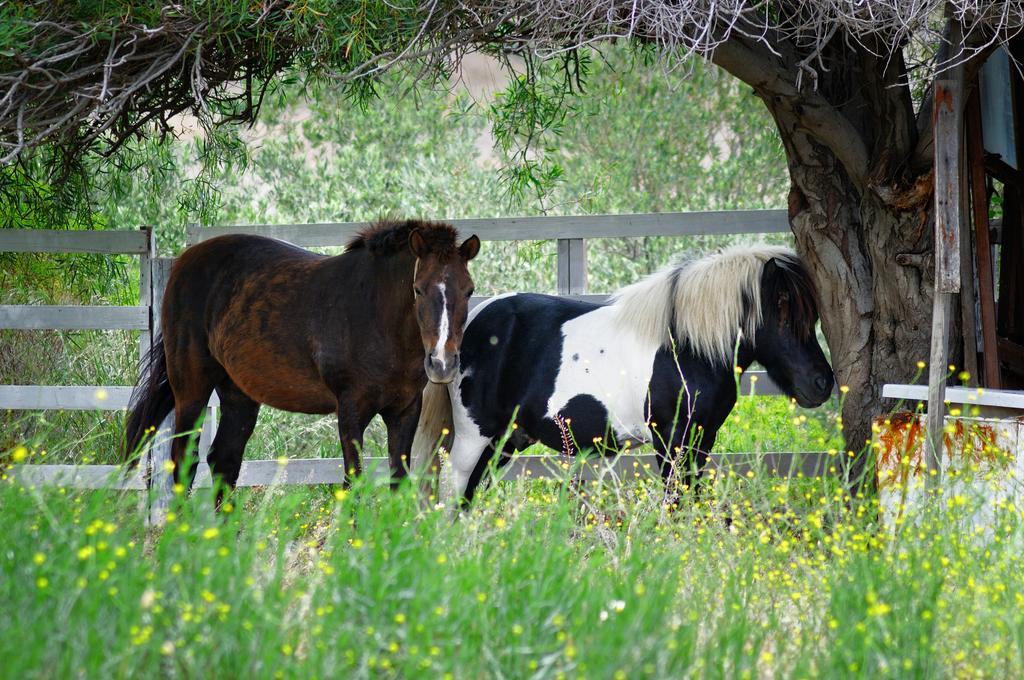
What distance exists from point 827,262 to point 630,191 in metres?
8.74

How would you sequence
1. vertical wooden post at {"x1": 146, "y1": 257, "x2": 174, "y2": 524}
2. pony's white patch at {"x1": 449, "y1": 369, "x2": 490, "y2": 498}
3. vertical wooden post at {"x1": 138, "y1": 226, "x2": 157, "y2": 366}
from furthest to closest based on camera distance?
vertical wooden post at {"x1": 138, "y1": 226, "x2": 157, "y2": 366}
vertical wooden post at {"x1": 146, "y1": 257, "x2": 174, "y2": 524}
pony's white patch at {"x1": 449, "y1": 369, "x2": 490, "y2": 498}

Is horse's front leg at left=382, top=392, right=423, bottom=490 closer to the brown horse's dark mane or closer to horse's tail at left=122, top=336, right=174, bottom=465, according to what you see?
the brown horse's dark mane

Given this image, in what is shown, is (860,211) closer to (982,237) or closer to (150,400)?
(982,237)

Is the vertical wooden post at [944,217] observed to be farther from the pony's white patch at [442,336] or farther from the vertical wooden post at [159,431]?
the vertical wooden post at [159,431]

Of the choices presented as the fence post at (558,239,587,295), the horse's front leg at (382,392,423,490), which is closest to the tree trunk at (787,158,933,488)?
the fence post at (558,239,587,295)

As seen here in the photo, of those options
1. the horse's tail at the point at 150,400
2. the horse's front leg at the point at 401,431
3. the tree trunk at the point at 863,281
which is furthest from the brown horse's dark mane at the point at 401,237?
the tree trunk at the point at 863,281

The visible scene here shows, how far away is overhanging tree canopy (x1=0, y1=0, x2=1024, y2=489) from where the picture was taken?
4480 mm

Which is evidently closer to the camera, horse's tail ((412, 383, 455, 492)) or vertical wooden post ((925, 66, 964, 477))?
vertical wooden post ((925, 66, 964, 477))

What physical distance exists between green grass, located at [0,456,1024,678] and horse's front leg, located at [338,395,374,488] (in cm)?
134

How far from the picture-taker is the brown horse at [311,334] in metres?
4.54

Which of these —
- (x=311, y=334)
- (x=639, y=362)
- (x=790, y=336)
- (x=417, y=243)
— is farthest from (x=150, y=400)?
(x=790, y=336)

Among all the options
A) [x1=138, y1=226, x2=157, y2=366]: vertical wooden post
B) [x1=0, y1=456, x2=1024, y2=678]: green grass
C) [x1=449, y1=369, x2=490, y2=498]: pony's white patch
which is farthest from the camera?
[x1=138, y1=226, x2=157, y2=366]: vertical wooden post

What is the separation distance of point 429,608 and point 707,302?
266cm

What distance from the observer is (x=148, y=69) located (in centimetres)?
503
